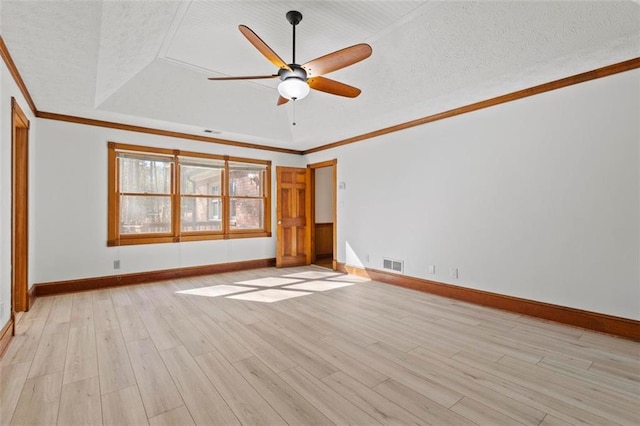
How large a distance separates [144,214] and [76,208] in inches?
37.1

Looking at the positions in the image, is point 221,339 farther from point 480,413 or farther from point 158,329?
point 480,413

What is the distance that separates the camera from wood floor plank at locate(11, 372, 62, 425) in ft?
6.18

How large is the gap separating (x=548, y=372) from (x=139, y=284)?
5556 millimetres

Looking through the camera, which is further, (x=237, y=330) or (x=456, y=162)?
(x=456, y=162)

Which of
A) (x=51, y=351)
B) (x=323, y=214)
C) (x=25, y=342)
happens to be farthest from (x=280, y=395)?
(x=323, y=214)

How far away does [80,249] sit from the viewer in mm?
4824

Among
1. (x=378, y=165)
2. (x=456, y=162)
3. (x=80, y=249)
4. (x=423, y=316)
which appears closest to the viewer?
(x=423, y=316)

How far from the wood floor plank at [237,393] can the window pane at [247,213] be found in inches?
157

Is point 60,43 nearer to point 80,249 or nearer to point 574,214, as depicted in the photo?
point 80,249

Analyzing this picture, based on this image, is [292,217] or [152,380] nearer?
[152,380]

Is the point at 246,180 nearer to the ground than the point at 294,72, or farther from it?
nearer to the ground

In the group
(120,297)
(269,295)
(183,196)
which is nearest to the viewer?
(120,297)

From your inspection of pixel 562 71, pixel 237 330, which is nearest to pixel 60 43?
pixel 237 330

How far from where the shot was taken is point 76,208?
4.80 m
